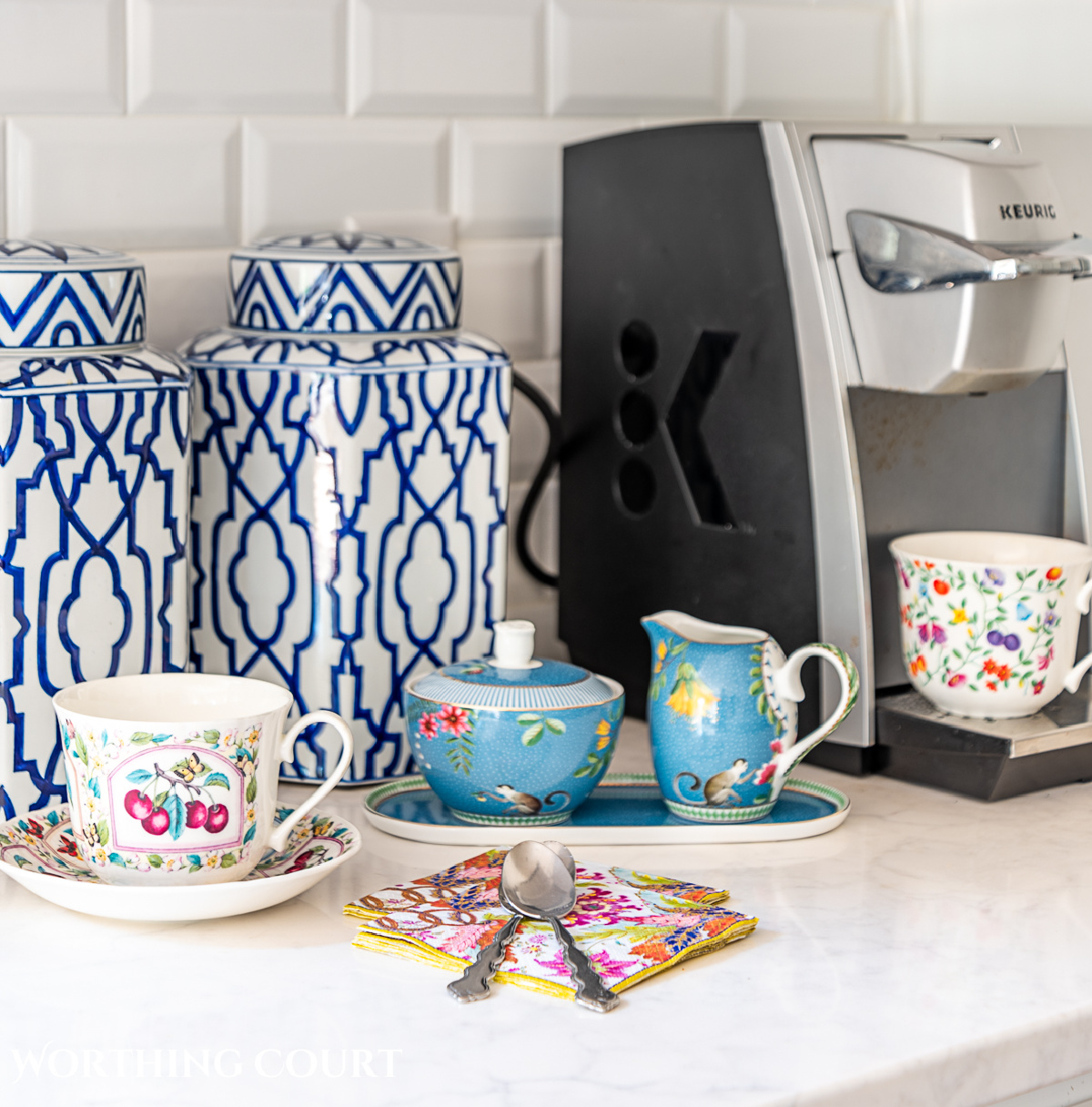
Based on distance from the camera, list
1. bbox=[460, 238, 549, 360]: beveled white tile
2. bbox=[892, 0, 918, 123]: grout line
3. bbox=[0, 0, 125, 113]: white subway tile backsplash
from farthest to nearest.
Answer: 1. bbox=[892, 0, 918, 123]: grout line
2. bbox=[460, 238, 549, 360]: beveled white tile
3. bbox=[0, 0, 125, 113]: white subway tile backsplash

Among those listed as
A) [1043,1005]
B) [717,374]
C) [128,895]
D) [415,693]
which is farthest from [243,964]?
[717,374]

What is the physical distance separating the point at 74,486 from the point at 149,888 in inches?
8.3

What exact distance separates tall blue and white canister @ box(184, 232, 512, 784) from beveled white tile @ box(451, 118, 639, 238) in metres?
0.22

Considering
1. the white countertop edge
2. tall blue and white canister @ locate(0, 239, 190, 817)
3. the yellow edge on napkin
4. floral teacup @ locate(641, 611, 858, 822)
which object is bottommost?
the white countertop edge

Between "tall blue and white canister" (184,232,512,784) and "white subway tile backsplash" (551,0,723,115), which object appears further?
"white subway tile backsplash" (551,0,723,115)

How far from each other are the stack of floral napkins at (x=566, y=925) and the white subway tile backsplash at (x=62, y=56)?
52 centimetres

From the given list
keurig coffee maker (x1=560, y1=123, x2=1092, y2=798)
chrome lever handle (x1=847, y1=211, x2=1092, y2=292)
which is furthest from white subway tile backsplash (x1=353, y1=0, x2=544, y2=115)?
chrome lever handle (x1=847, y1=211, x2=1092, y2=292)

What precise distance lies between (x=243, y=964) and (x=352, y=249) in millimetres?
412

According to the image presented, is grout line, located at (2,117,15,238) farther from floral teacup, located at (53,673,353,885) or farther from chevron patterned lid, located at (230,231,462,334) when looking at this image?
floral teacup, located at (53,673,353,885)

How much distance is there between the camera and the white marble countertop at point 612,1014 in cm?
52

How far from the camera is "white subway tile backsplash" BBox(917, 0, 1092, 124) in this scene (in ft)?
3.71

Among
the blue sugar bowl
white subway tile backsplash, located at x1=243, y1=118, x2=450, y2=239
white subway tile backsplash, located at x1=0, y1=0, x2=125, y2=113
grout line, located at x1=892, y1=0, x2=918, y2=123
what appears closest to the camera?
the blue sugar bowl

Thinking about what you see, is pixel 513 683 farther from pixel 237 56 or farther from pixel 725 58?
pixel 725 58

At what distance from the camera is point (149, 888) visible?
0.63 m
